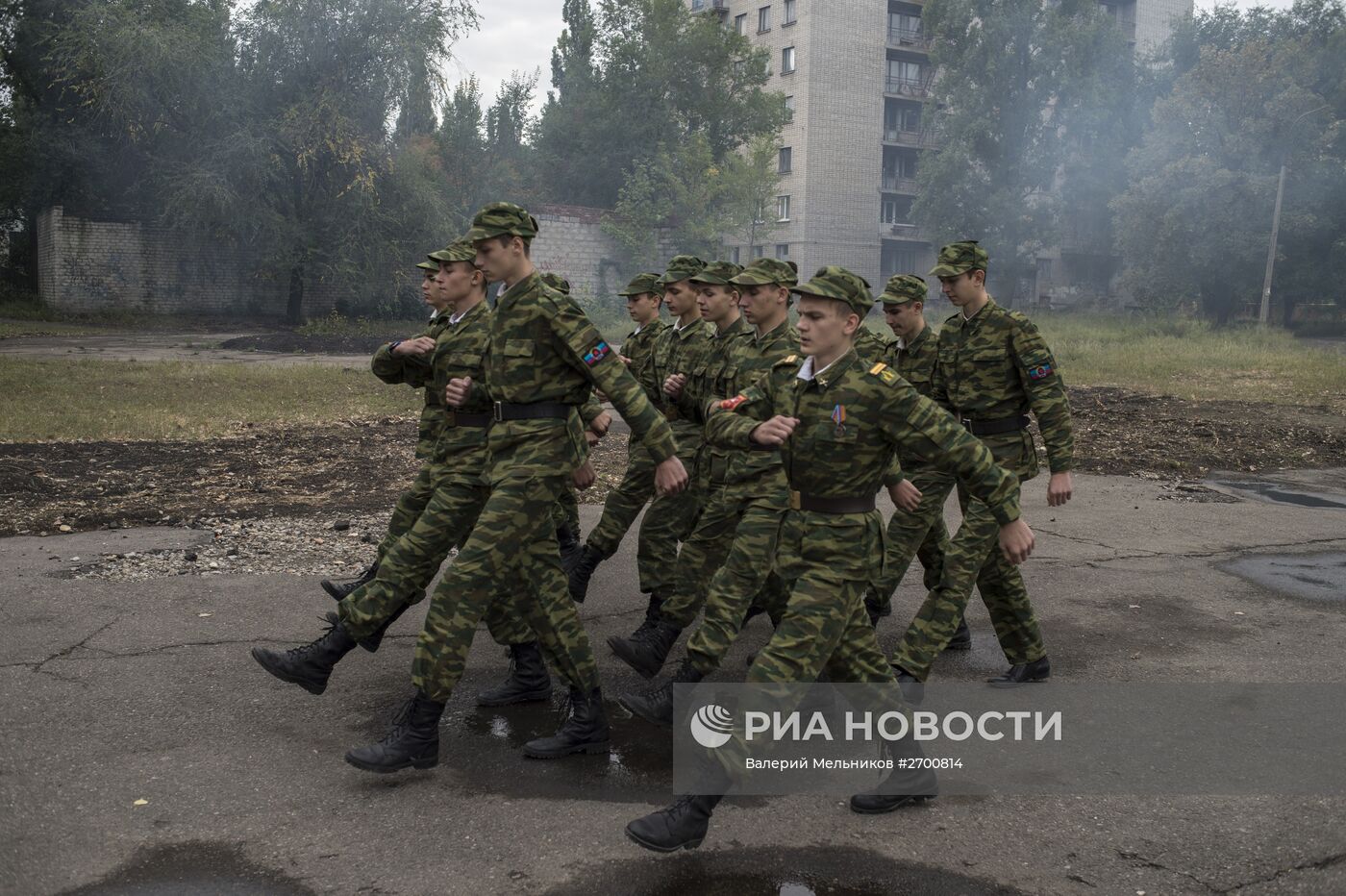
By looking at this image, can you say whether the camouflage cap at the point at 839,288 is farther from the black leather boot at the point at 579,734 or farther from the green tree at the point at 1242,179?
the green tree at the point at 1242,179

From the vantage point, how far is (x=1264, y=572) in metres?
8.38

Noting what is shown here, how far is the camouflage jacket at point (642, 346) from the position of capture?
7676mm

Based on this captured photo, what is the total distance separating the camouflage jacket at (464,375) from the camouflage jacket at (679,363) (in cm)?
155

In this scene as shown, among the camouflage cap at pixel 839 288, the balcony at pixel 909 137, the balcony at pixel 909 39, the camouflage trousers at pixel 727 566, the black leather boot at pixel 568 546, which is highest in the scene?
the balcony at pixel 909 39

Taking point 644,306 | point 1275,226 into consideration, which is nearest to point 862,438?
point 644,306

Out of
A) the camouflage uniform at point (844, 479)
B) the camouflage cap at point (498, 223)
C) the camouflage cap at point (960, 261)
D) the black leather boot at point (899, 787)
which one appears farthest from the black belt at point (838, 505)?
the camouflage cap at point (960, 261)

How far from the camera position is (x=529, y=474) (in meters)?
4.80

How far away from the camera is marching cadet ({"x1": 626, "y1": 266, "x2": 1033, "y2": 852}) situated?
410 centimetres

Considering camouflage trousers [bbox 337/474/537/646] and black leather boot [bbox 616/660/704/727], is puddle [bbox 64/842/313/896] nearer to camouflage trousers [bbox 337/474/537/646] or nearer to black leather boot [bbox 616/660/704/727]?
camouflage trousers [bbox 337/474/537/646]

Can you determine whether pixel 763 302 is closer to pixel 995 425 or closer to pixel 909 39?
pixel 995 425

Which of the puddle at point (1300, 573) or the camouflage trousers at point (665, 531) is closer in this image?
the camouflage trousers at point (665, 531)

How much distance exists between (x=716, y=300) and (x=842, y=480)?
7.90ft

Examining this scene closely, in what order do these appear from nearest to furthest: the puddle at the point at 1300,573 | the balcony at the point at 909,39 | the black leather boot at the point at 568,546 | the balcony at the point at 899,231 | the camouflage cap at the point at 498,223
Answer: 1. the camouflage cap at the point at 498,223
2. the black leather boot at the point at 568,546
3. the puddle at the point at 1300,573
4. the balcony at the point at 909,39
5. the balcony at the point at 899,231

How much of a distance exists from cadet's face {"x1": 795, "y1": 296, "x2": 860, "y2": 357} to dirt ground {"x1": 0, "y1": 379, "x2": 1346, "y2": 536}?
613cm
